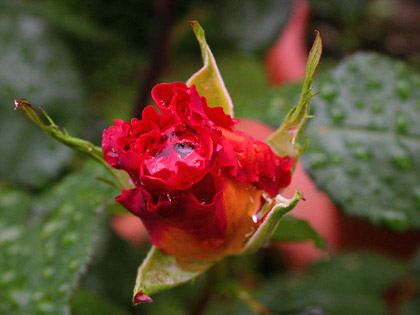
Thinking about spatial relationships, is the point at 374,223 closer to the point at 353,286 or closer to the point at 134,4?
the point at 353,286

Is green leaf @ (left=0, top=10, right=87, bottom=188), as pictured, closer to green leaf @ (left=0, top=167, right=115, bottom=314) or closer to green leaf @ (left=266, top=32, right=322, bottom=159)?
green leaf @ (left=0, top=167, right=115, bottom=314)

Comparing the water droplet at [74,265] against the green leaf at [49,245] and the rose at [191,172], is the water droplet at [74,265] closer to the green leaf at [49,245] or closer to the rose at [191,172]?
the green leaf at [49,245]

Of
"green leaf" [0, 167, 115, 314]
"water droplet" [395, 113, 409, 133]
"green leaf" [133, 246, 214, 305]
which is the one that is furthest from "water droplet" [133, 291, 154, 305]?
"water droplet" [395, 113, 409, 133]

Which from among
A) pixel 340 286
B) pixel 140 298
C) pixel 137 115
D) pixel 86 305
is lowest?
pixel 340 286

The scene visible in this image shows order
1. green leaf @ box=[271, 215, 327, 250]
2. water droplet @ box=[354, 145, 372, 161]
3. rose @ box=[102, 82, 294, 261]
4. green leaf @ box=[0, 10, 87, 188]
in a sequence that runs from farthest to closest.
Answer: green leaf @ box=[0, 10, 87, 188], water droplet @ box=[354, 145, 372, 161], green leaf @ box=[271, 215, 327, 250], rose @ box=[102, 82, 294, 261]

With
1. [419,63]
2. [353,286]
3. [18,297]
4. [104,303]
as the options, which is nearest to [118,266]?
[104,303]

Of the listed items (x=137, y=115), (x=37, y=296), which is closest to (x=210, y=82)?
(x=37, y=296)

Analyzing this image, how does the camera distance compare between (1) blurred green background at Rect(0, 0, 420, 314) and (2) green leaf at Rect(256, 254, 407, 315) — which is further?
(2) green leaf at Rect(256, 254, 407, 315)

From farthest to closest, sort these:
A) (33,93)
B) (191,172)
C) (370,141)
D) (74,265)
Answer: (33,93) < (370,141) < (74,265) < (191,172)

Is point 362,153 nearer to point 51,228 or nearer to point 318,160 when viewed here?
point 318,160
